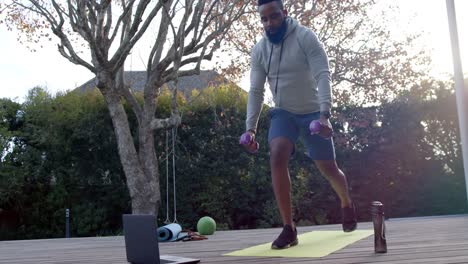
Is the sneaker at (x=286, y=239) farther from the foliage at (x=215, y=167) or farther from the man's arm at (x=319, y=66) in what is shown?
the foliage at (x=215, y=167)

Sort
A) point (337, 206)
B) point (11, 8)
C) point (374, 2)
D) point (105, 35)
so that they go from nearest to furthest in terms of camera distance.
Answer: point (105, 35) < point (11, 8) < point (337, 206) < point (374, 2)

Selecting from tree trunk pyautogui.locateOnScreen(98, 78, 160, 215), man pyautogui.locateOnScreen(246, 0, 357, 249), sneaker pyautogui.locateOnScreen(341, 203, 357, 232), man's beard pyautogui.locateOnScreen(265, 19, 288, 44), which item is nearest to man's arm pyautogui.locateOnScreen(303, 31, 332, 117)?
man pyautogui.locateOnScreen(246, 0, 357, 249)

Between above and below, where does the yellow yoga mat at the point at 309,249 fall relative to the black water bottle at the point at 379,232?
below

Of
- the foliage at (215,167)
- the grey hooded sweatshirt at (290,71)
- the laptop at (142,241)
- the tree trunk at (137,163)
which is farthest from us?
the foliage at (215,167)

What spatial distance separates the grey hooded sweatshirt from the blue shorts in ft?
0.11

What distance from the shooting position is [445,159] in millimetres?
8586

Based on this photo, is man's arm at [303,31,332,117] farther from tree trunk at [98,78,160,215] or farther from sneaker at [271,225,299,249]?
tree trunk at [98,78,160,215]

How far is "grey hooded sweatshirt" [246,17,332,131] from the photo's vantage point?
8.17 feet

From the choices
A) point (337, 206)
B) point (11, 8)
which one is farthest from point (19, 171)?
point (337, 206)

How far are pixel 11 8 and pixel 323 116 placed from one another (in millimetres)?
7209

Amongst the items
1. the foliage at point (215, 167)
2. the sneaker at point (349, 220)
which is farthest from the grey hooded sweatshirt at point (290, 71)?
the foliage at point (215, 167)

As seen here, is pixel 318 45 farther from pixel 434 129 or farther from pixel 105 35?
pixel 434 129

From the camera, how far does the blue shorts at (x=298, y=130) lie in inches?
101

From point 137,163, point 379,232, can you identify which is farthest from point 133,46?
point 379,232
